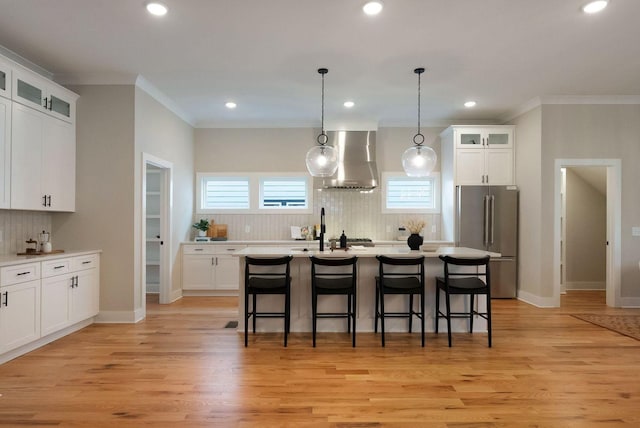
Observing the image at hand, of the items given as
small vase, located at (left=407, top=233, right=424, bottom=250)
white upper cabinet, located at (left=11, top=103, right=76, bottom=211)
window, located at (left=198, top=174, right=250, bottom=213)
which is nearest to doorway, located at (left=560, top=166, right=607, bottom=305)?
small vase, located at (left=407, top=233, right=424, bottom=250)

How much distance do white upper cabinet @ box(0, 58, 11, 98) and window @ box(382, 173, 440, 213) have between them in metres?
5.22

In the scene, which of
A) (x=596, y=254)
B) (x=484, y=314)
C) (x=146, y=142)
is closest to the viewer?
(x=484, y=314)

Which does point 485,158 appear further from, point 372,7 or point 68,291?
point 68,291

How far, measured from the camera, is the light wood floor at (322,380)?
96.5 inches

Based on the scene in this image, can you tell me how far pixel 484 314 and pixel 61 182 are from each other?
5000 mm

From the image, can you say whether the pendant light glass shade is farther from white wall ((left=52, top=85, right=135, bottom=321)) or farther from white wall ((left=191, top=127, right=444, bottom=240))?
white wall ((left=191, top=127, right=444, bottom=240))

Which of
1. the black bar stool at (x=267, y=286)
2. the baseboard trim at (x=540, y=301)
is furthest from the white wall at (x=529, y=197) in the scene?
the black bar stool at (x=267, y=286)

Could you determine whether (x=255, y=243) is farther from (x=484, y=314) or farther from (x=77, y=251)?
(x=484, y=314)

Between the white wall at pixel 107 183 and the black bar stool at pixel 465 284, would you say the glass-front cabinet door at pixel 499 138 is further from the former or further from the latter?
the white wall at pixel 107 183

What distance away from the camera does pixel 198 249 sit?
6.30 metres

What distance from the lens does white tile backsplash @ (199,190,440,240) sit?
6.86m

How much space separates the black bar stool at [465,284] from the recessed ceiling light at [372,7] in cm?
238

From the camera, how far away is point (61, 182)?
172 inches

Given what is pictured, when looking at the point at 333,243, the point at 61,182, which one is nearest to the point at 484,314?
the point at 333,243
